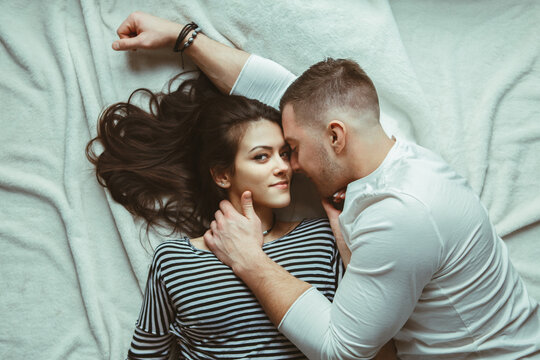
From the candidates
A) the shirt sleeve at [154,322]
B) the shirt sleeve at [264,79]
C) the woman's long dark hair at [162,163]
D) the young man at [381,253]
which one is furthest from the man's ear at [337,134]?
the shirt sleeve at [154,322]

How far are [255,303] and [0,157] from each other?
1.11 meters

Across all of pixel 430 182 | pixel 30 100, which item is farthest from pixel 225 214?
pixel 30 100

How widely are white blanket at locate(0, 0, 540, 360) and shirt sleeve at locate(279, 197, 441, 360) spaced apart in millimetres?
552

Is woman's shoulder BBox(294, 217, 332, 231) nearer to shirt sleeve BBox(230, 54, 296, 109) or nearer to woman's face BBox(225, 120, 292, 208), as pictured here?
woman's face BBox(225, 120, 292, 208)

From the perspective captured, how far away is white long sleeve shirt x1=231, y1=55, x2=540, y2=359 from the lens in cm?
116

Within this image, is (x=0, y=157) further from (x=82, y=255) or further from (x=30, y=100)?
(x=82, y=255)

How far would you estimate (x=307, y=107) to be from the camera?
136 cm

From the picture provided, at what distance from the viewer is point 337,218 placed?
1.49 metres

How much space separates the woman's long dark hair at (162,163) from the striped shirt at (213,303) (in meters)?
0.21

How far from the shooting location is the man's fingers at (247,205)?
149 cm

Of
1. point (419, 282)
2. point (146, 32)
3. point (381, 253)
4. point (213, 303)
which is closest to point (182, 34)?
point (146, 32)

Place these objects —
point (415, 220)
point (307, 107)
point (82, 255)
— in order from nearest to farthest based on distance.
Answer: point (415, 220) < point (307, 107) < point (82, 255)

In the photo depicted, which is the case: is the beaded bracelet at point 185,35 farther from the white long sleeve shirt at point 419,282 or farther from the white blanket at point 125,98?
the white long sleeve shirt at point 419,282

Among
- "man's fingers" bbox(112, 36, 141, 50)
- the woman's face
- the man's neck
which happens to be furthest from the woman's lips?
"man's fingers" bbox(112, 36, 141, 50)
